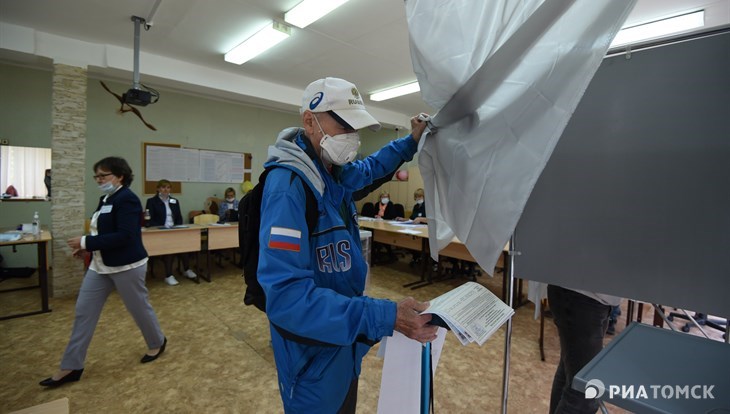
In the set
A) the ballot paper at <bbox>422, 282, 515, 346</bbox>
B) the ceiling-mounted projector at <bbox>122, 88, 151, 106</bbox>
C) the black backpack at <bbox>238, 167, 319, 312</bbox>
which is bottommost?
the ballot paper at <bbox>422, 282, 515, 346</bbox>

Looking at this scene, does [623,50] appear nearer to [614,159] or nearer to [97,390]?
[614,159]

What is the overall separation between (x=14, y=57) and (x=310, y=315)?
5800 millimetres

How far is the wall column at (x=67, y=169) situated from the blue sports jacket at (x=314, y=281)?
440 centimetres

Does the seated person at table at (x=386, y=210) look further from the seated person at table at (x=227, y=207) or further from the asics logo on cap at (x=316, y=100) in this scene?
the asics logo on cap at (x=316, y=100)

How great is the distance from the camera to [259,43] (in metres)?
3.90

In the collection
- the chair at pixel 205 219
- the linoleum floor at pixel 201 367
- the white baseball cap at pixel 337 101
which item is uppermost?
the white baseball cap at pixel 337 101

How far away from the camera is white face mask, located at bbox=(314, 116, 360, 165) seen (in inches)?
40.4

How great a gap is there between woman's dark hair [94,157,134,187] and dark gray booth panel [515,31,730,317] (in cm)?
253

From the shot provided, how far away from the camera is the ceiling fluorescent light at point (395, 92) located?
5.54m

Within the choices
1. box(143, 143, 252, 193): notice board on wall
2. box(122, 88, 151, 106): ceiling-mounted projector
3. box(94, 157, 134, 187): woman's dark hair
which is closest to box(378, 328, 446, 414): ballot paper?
box(94, 157, 134, 187): woman's dark hair

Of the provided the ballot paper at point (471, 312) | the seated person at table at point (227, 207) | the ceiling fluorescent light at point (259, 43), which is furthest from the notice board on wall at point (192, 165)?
the ballot paper at point (471, 312)

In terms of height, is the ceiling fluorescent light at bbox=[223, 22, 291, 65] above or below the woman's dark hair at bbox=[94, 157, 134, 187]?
above

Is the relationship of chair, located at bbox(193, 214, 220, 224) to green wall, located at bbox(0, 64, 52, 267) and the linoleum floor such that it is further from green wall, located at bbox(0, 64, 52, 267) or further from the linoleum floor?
green wall, located at bbox(0, 64, 52, 267)

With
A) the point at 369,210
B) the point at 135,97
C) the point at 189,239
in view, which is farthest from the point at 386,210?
the point at 135,97
